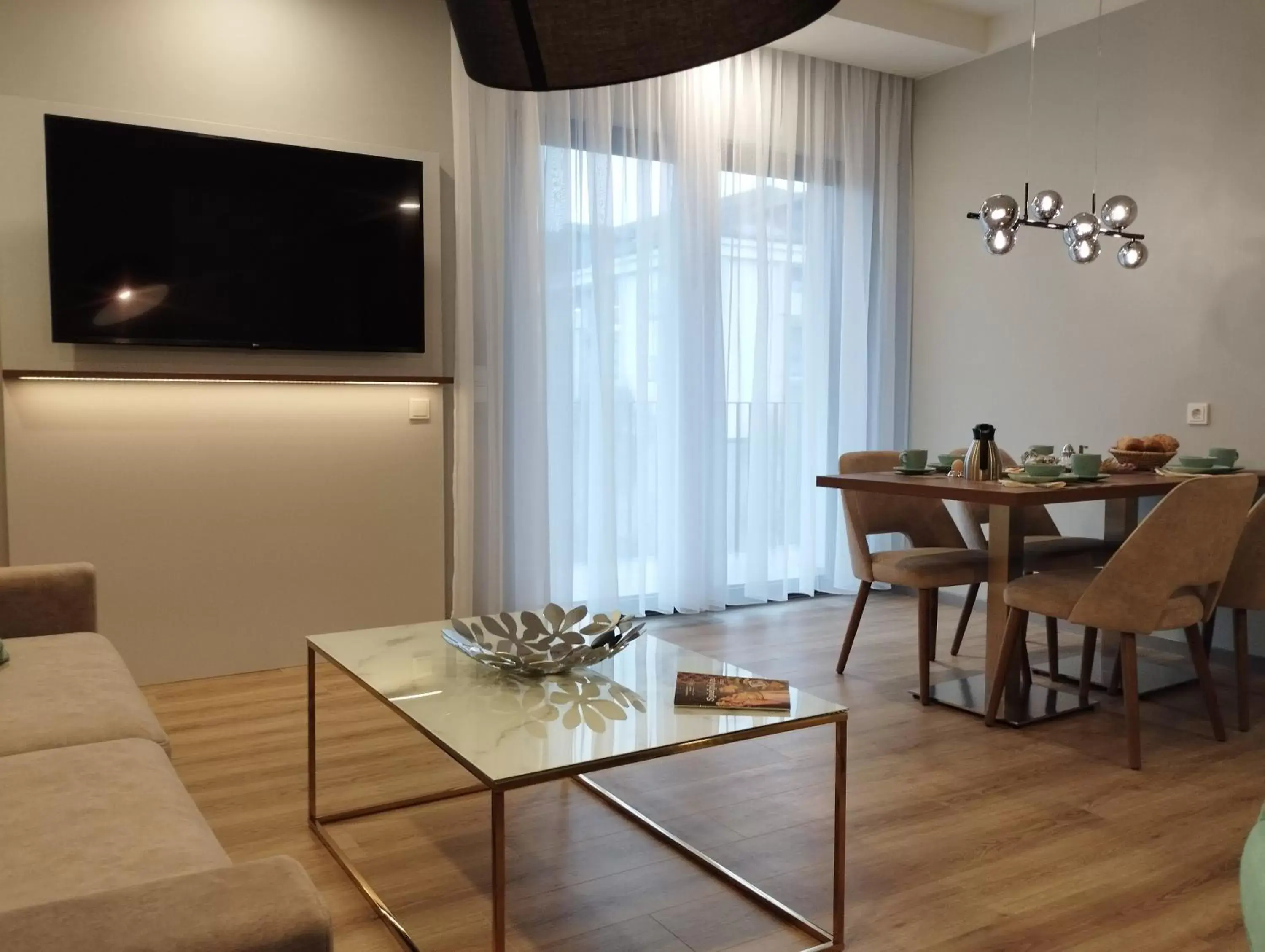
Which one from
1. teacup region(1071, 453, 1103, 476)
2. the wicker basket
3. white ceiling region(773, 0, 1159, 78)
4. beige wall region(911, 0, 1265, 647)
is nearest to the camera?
teacup region(1071, 453, 1103, 476)

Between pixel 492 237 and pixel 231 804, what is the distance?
2.55m

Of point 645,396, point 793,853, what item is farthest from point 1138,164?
point 793,853

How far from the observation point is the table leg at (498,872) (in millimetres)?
1557

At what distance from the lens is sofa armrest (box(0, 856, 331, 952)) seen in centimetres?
94

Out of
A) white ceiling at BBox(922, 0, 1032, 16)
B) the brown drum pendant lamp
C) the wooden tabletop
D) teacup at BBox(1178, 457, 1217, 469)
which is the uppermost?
white ceiling at BBox(922, 0, 1032, 16)

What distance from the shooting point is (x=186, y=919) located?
0.98 m

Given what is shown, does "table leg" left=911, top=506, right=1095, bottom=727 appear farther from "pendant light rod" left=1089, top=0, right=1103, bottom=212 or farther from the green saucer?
"pendant light rod" left=1089, top=0, right=1103, bottom=212

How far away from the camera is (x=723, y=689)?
2.07 meters

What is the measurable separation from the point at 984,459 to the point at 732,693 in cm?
181

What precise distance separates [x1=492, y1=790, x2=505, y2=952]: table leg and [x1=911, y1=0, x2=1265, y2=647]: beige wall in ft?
12.3

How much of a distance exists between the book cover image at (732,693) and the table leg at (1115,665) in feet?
7.20

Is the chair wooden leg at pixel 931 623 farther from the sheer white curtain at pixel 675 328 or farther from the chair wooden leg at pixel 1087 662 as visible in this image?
the sheer white curtain at pixel 675 328

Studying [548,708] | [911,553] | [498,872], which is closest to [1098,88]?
[911,553]

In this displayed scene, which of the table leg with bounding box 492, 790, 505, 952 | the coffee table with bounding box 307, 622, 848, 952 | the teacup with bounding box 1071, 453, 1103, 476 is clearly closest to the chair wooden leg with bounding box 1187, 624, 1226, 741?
the teacup with bounding box 1071, 453, 1103, 476
